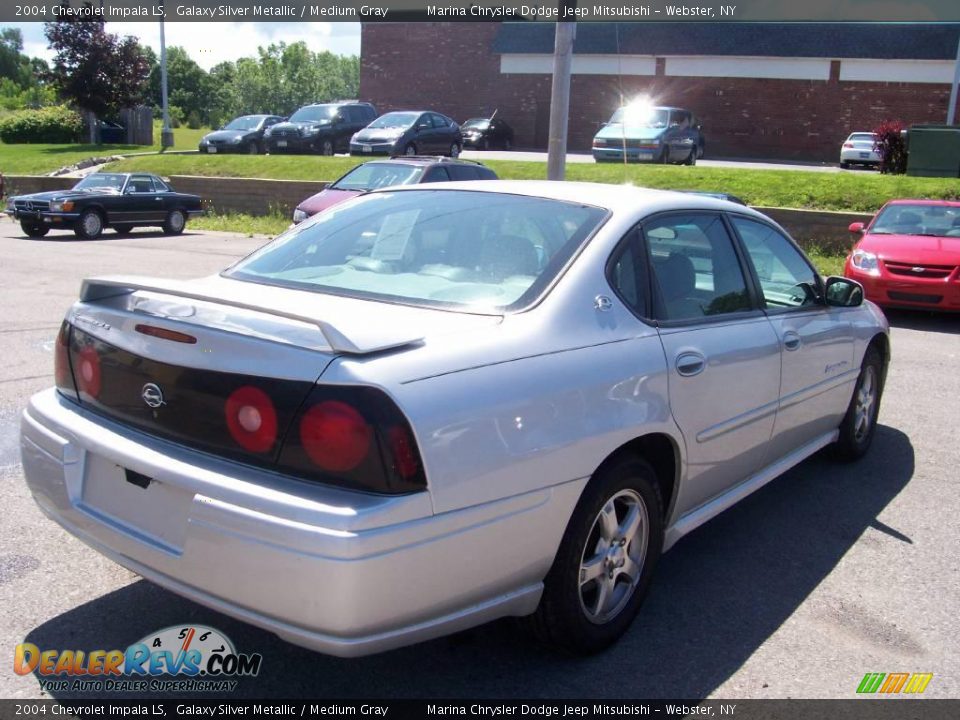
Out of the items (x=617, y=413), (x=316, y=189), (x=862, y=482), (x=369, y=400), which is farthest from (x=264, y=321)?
(x=316, y=189)

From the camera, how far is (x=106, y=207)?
62.1 feet

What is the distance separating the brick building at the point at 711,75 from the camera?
36781 mm

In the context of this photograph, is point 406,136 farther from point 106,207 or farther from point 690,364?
point 690,364

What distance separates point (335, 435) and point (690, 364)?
159 cm

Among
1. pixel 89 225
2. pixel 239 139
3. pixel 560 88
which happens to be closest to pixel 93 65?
pixel 239 139

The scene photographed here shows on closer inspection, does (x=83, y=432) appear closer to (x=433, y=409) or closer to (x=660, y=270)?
(x=433, y=409)

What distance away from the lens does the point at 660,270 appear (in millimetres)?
3756

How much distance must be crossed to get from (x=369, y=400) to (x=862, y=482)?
380 cm

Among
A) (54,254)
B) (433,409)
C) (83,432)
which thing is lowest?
(54,254)

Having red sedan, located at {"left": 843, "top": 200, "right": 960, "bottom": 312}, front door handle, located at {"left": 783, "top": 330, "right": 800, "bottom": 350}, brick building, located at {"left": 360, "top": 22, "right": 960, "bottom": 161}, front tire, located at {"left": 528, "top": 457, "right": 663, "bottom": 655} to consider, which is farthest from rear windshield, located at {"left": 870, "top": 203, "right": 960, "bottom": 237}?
brick building, located at {"left": 360, "top": 22, "right": 960, "bottom": 161}

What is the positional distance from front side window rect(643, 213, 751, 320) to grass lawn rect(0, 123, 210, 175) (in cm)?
3074

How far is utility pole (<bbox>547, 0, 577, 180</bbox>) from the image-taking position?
12352mm

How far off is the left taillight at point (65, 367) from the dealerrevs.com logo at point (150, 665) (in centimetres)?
89

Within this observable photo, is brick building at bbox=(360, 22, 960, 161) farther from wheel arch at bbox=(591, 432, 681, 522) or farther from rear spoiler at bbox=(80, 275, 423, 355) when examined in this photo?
rear spoiler at bbox=(80, 275, 423, 355)
